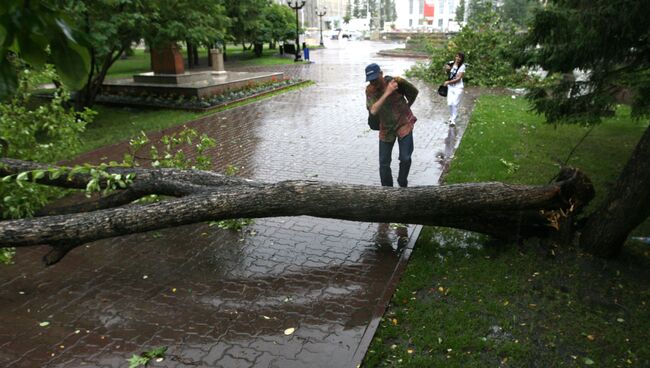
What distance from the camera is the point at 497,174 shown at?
743 cm

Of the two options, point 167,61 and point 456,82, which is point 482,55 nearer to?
point 456,82

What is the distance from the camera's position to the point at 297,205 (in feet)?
15.6

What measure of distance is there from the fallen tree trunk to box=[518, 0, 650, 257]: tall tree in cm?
46

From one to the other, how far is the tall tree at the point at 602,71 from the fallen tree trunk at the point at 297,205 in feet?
1.50

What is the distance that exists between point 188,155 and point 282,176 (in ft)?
7.94

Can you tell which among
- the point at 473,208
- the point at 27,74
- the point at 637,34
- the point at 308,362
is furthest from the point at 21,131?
the point at 637,34

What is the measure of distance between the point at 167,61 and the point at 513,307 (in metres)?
15.1

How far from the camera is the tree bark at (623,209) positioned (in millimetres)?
4500

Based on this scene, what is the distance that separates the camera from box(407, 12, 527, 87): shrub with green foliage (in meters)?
18.8

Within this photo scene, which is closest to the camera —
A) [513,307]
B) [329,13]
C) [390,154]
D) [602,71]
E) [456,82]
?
[513,307]

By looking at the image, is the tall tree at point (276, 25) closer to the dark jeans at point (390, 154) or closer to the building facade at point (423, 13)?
the dark jeans at point (390, 154)

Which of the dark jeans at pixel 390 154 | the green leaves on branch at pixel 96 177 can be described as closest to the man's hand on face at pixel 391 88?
the dark jeans at pixel 390 154

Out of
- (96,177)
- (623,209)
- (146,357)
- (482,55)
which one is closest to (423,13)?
(482,55)

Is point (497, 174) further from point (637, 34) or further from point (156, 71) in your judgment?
point (156, 71)
